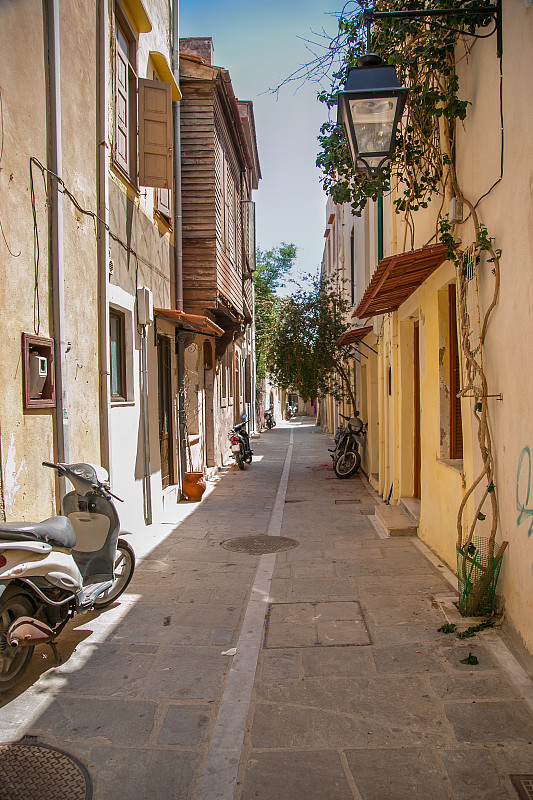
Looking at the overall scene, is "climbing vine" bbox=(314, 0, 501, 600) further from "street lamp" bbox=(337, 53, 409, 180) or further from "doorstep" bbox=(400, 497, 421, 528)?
"doorstep" bbox=(400, 497, 421, 528)

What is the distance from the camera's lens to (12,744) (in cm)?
310

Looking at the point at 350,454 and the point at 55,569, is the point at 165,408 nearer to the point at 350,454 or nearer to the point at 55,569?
the point at 350,454

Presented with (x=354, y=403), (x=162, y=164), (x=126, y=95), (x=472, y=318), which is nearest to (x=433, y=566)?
(x=472, y=318)

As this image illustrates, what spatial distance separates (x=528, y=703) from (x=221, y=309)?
9238 millimetres

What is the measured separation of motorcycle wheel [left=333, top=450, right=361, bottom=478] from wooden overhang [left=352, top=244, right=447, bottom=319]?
5498mm

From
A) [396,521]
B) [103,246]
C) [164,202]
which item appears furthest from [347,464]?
[103,246]

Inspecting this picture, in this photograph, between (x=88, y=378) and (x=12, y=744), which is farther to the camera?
(x=88, y=378)

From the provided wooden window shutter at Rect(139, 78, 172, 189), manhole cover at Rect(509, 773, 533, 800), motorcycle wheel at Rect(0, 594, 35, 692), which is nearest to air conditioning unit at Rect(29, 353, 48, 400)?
motorcycle wheel at Rect(0, 594, 35, 692)

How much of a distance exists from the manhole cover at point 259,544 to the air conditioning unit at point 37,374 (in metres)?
3.16

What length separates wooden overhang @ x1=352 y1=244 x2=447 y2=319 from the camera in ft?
17.5

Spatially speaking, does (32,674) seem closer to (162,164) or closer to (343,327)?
(162,164)

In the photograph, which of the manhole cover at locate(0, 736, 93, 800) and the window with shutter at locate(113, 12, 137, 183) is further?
the window with shutter at locate(113, 12, 137, 183)

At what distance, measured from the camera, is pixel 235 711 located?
11.3 ft

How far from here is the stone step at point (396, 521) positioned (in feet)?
24.6
